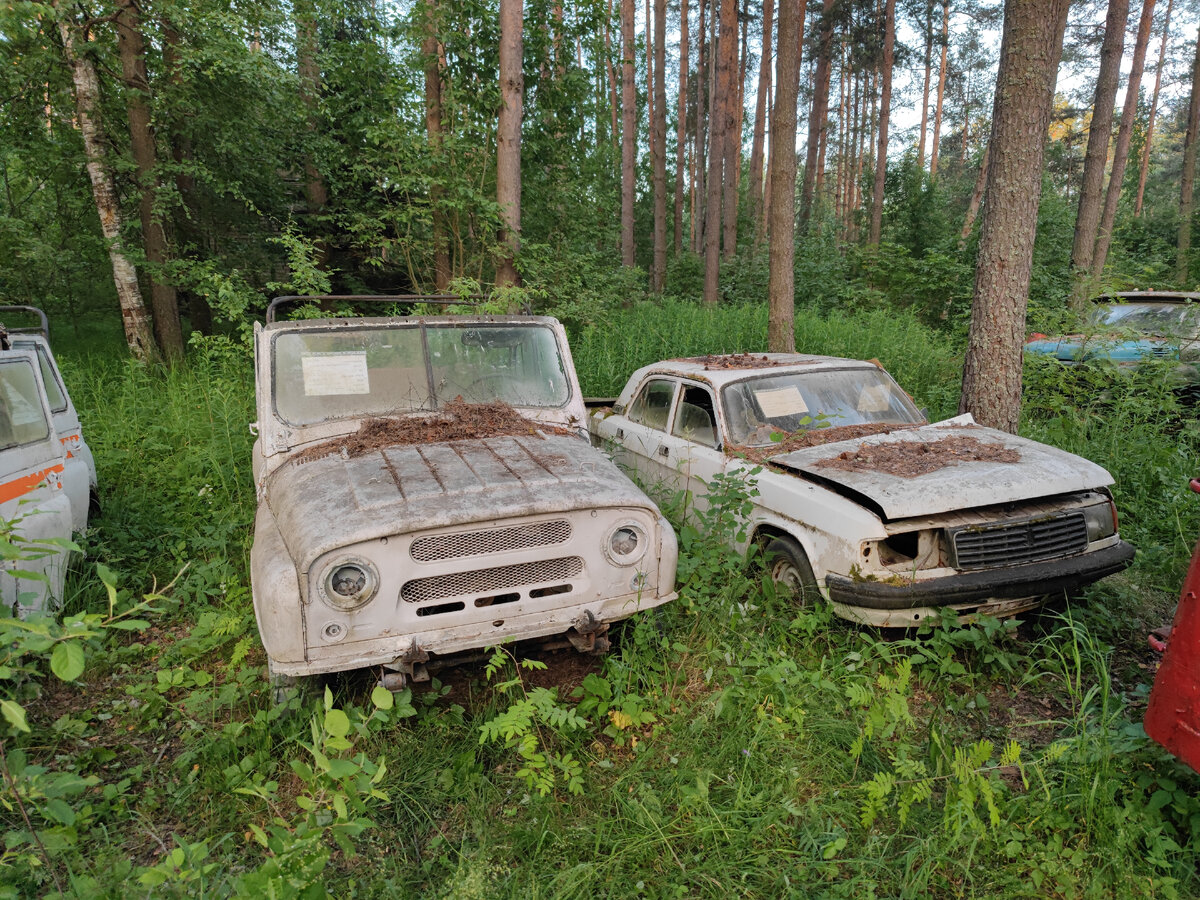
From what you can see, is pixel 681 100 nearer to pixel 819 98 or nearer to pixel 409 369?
pixel 819 98

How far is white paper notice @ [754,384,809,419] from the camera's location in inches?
186

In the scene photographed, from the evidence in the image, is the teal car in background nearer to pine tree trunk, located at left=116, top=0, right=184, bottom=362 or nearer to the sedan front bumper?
the sedan front bumper

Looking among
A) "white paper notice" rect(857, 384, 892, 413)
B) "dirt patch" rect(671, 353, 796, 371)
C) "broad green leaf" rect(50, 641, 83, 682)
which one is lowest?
"white paper notice" rect(857, 384, 892, 413)

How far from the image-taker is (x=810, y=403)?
483 cm

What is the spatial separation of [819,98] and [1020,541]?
2323cm

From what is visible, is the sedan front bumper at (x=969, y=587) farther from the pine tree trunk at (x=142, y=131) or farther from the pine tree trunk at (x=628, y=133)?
the pine tree trunk at (x=628, y=133)

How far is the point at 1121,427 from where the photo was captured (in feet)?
20.9

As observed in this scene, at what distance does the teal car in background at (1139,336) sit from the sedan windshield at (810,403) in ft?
12.8

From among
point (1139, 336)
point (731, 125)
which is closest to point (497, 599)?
point (1139, 336)

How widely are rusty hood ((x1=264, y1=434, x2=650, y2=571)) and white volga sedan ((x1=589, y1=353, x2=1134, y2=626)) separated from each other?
1.08 metres

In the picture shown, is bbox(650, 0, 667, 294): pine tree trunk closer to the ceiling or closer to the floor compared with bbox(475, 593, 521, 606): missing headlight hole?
closer to the ceiling

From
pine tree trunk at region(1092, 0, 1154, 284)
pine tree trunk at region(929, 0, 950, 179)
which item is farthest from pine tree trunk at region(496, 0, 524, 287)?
pine tree trunk at region(929, 0, 950, 179)

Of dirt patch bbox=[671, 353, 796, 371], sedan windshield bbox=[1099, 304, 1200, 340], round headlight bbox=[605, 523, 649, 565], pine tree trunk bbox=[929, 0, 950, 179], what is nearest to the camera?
round headlight bbox=[605, 523, 649, 565]

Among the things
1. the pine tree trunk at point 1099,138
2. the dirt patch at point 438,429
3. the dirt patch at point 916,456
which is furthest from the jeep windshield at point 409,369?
the pine tree trunk at point 1099,138
